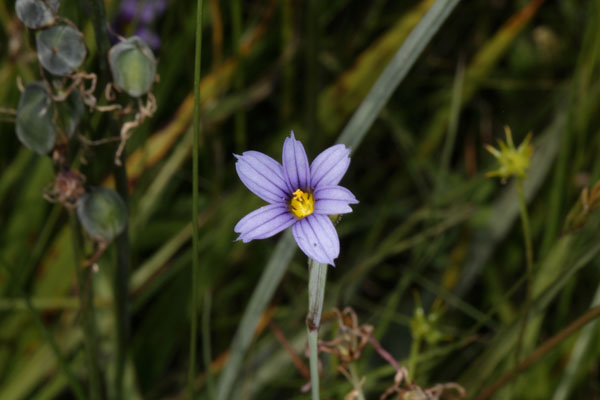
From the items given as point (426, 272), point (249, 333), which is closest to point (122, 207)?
point (249, 333)

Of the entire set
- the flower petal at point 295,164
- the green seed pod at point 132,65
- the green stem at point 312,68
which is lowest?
the flower petal at point 295,164

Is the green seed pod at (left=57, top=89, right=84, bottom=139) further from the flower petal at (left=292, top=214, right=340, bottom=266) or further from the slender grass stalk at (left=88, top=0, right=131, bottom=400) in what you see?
the flower petal at (left=292, top=214, right=340, bottom=266)

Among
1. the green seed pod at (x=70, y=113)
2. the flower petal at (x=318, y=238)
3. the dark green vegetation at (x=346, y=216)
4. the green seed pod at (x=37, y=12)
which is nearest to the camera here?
the flower petal at (x=318, y=238)

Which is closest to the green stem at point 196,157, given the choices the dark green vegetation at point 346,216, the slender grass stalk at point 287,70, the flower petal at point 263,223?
the flower petal at point 263,223

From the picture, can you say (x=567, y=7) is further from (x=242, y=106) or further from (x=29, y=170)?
(x=29, y=170)

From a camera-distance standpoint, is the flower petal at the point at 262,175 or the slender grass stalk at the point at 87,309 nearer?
the flower petal at the point at 262,175

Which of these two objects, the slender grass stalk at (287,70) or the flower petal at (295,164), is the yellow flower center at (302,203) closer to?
the flower petal at (295,164)

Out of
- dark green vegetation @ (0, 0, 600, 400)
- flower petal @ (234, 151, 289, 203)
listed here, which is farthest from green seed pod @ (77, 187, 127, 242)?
dark green vegetation @ (0, 0, 600, 400)
